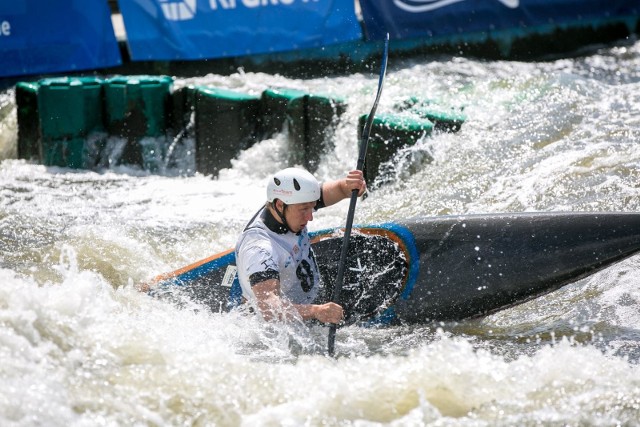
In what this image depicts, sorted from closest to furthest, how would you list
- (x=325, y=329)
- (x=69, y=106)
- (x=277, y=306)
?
(x=277, y=306) → (x=325, y=329) → (x=69, y=106)

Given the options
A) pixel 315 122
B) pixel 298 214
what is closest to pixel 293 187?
pixel 298 214

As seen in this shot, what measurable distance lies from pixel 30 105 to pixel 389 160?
3.82m

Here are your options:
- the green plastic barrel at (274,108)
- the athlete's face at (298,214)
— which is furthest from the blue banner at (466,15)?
the athlete's face at (298,214)

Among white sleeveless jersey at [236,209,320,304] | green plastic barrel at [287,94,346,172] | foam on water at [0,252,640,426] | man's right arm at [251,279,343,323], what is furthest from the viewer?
green plastic barrel at [287,94,346,172]

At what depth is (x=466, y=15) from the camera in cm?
1096

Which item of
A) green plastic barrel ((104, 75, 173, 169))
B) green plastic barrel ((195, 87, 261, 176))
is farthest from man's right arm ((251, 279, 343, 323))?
green plastic barrel ((104, 75, 173, 169))

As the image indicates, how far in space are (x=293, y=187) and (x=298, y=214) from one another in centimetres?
16

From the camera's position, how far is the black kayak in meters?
5.53

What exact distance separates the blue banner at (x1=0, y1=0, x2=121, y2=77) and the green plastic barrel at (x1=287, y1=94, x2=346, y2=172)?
9.21 ft

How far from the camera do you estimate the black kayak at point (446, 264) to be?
18.1 ft

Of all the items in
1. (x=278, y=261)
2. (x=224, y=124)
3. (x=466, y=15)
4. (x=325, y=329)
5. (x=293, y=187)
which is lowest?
(x=325, y=329)

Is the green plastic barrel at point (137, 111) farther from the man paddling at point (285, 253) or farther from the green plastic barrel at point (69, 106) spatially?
the man paddling at point (285, 253)

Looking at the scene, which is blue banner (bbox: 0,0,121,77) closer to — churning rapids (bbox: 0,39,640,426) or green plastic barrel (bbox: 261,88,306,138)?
churning rapids (bbox: 0,39,640,426)

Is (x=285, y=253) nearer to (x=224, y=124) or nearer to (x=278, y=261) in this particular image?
(x=278, y=261)
